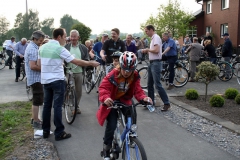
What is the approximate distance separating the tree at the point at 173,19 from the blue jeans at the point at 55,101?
97.6 feet

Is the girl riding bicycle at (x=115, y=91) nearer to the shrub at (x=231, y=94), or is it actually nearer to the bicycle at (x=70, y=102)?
the bicycle at (x=70, y=102)

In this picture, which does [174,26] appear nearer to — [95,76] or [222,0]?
[222,0]

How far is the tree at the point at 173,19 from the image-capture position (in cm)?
3444

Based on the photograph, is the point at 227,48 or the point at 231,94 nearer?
the point at 231,94

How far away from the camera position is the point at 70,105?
7.41m

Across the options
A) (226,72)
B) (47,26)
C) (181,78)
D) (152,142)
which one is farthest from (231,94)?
(47,26)

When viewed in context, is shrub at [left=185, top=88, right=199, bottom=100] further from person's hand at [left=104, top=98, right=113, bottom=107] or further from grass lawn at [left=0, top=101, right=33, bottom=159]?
person's hand at [left=104, top=98, right=113, bottom=107]

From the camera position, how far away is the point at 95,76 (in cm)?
1109

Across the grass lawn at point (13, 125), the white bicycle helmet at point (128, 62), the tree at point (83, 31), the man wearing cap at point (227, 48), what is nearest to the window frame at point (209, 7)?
the tree at point (83, 31)

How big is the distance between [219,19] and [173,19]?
16.0ft

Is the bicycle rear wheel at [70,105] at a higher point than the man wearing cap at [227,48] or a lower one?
lower

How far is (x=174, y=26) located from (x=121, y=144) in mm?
31478

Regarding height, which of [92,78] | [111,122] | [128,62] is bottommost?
[111,122]

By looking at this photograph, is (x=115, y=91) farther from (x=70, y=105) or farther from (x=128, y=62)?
(x=70, y=105)
